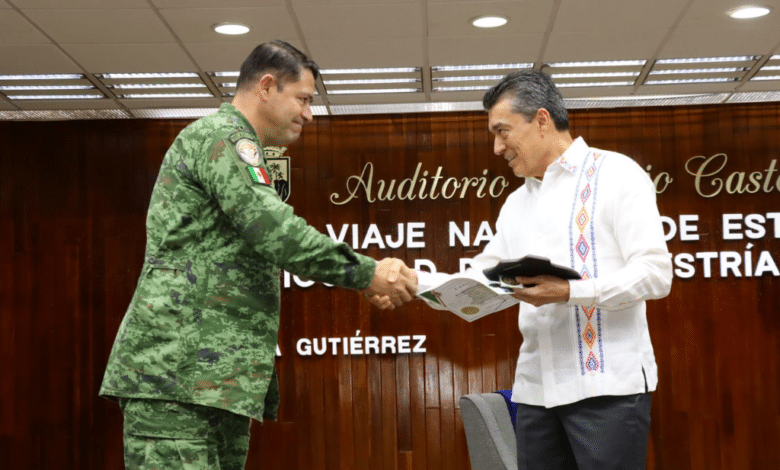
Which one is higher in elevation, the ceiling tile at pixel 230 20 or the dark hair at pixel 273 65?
the ceiling tile at pixel 230 20

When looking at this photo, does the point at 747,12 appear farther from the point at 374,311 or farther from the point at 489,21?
the point at 374,311

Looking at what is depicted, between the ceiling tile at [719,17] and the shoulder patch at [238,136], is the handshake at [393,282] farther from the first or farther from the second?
the ceiling tile at [719,17]

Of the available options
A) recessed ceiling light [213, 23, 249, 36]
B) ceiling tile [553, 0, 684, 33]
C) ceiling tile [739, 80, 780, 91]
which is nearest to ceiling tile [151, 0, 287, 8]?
recessed ceiling light [213, 23, 249, 36]

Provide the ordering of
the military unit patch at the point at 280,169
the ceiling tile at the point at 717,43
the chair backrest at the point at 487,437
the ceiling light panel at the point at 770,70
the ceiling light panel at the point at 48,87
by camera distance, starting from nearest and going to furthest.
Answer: the chair backrest at the point at 487,437
the ceiling tile at the point at 717,43
the ceiling light panel at the point at 770,70
the ceiling light panel at the point at 48,87
the military unit patch at the point at 280,169

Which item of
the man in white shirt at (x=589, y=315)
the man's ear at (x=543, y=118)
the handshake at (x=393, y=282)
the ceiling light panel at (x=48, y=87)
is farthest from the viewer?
the ceiling light panel at (x=48, y=87)

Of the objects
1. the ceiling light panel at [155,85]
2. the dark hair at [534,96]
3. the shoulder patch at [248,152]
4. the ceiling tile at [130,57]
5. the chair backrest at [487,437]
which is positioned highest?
the ceiling light panel at [155,85]

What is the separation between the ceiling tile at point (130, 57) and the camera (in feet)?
16.5

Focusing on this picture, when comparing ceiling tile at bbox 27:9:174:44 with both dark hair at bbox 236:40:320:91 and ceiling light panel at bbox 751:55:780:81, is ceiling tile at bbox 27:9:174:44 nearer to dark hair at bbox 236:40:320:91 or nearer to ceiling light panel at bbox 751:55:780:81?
dark hair at bbox 236:40:320:91

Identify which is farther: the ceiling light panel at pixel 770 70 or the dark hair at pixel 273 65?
the ceiling light panel at pixel 770 70

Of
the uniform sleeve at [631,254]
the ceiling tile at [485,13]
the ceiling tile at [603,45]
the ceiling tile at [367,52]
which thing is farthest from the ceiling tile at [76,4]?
the uniform sleeve at [631,254]

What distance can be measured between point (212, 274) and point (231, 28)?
2973 mm

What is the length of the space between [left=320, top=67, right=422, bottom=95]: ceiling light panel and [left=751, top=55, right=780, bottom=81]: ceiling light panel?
2384 millimetres

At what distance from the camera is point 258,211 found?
2.07m

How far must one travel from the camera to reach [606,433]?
2.15 metres
